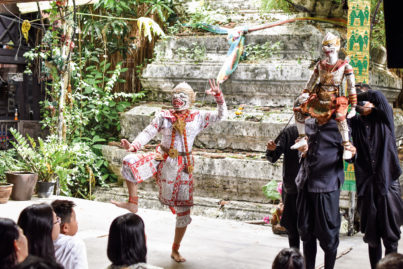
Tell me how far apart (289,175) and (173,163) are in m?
1.06

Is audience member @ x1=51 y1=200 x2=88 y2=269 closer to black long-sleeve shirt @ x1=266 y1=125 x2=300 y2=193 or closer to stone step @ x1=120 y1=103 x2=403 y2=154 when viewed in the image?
black long-sleeve shirt @ x1=266 y1=125 x2=300 y2=193

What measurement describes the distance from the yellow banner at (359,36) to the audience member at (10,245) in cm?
424

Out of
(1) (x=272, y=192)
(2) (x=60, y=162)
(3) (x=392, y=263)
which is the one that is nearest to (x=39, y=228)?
(3) (x=392, y=263)

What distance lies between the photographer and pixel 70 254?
334cm

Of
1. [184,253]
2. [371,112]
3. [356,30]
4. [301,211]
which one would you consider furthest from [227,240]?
[356,30]

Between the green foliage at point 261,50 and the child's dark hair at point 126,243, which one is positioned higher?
the green foliage at point 261,50

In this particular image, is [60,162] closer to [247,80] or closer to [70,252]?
[247,80]

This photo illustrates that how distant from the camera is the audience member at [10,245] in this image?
259 cm

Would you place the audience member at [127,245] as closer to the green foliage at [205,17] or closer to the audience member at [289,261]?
the audience member at [289,261]

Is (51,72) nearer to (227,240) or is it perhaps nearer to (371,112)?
(227,240)

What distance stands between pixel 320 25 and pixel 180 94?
4013 millimetres

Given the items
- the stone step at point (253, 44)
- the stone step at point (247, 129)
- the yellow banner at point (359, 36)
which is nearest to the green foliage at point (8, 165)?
the stone step at point (247, 129)

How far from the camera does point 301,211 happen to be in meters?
4.33

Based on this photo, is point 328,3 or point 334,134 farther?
point 328,3
